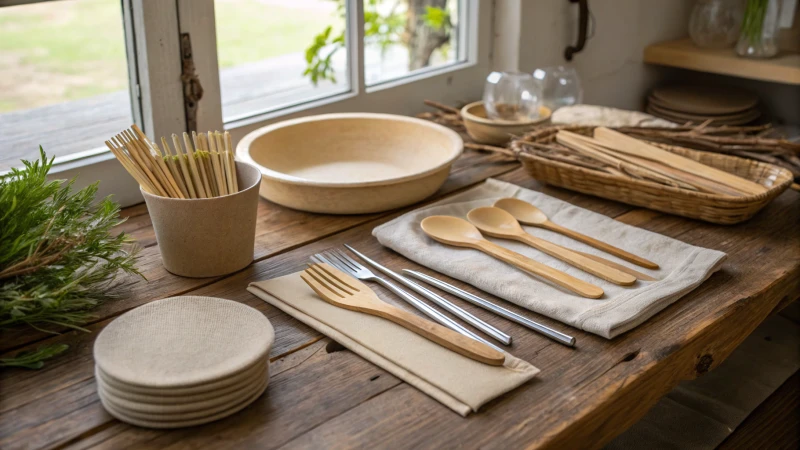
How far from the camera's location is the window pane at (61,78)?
3.35 feet

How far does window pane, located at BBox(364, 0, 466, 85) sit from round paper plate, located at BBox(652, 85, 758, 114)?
549 millimetres

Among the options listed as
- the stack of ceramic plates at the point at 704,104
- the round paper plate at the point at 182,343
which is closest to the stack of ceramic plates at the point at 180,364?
the round paper plate at the point at 182,343

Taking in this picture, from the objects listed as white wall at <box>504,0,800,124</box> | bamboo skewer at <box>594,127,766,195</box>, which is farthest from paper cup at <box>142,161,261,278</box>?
white wall at <box>504,0,800,124</box>

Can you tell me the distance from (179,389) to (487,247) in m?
0.46

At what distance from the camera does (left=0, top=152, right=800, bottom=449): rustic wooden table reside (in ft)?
2.11

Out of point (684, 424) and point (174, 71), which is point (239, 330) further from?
point (684, 424)

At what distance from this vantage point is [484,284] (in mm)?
878

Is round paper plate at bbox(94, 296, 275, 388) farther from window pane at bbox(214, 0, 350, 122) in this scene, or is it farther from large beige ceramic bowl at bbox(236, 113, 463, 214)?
window pane at bbox(214, 0, 350, 122)

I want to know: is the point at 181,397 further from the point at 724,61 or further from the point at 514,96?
the point at 724,61

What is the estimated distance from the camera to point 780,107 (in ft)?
6.70

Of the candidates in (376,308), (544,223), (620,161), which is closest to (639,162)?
(620,161)

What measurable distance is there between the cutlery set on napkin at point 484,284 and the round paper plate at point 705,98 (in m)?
0.83

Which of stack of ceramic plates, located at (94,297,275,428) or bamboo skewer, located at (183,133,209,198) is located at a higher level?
bamboo skewer, located at (183,133,209,198)

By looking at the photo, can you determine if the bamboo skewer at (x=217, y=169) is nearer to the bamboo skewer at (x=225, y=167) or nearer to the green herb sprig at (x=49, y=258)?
the bamboo skewer at (x=225, y=167)
